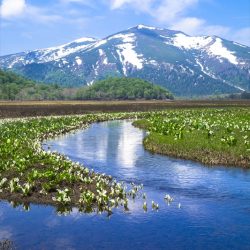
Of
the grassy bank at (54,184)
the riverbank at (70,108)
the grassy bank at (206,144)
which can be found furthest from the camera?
the riverbank at (70,108)

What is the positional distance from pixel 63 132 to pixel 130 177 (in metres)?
31.8

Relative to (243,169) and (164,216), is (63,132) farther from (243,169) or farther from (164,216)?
(164,216)

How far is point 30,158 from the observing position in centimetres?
3250

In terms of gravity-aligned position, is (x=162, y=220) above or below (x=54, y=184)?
below

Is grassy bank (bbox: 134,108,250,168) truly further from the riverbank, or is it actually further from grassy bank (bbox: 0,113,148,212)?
the riverbank

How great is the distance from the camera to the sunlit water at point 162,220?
1788 centimetres

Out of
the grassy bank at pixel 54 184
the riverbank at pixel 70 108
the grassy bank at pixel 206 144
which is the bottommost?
the grassy bank at pixel 54 184

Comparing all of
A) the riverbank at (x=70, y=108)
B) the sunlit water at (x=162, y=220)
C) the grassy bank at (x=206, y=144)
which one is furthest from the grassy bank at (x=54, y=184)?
the riverbank at (x=70, y=108)

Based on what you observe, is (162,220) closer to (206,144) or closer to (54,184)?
(54,184)

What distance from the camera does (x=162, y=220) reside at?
20.7 meters

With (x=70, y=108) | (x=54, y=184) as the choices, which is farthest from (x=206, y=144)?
(x=70, y=108)

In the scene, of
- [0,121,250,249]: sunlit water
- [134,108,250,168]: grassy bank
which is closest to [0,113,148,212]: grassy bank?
[0,121,250,249]: sunlit water

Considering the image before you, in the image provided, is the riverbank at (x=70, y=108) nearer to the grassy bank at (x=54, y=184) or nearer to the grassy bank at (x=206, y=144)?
the grassy bank at (x=206, y=144)

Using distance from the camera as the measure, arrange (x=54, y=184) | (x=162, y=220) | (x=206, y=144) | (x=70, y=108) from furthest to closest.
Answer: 1. (x=70, y=108)
2. (x=206, y=144)
3. (x=54, y=184)
4. (x=162, y=220)
